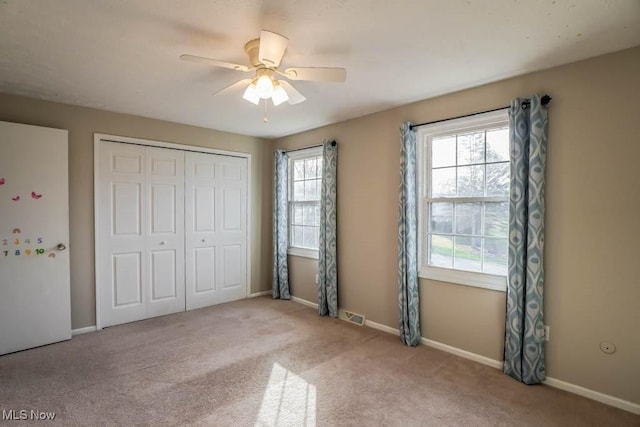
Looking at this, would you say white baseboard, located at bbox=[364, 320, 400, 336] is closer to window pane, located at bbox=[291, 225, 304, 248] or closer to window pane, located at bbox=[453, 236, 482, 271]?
window pane, located at bbox=[453, 236, 482, 271]

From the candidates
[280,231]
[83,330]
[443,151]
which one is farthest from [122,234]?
[443,151]

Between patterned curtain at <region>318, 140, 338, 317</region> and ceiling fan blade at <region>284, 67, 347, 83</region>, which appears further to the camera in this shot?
patterned curtain at <region>318, 140, 338, 317</region>

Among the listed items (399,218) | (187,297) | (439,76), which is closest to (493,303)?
(399,218)

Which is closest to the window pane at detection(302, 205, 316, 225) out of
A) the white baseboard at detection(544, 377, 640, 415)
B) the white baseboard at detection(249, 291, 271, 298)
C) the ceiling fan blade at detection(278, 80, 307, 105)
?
the white baseboard at detection(249, 291, 271, 298)

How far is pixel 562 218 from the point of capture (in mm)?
2465

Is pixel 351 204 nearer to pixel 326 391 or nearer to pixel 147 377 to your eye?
pixel 326 391

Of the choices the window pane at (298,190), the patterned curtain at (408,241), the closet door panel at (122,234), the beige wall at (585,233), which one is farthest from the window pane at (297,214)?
the beige wall at (585,233)

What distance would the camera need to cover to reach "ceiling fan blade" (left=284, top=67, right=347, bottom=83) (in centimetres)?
204

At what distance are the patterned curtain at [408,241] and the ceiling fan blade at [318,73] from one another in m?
1.40

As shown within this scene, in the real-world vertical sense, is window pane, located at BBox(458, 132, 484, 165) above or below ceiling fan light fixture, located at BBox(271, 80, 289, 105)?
below

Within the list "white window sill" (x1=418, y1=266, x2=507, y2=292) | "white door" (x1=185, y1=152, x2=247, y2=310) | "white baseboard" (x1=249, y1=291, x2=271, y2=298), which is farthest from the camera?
"white baseboard" (x1=249, y1=291, x2=271, y2=298)

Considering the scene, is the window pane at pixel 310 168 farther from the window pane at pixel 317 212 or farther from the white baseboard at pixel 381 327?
the white baseboard at pixel 381 327

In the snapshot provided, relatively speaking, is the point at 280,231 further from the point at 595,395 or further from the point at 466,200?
the point at 595,395

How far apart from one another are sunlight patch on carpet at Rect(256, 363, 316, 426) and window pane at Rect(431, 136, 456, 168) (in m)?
2.33
